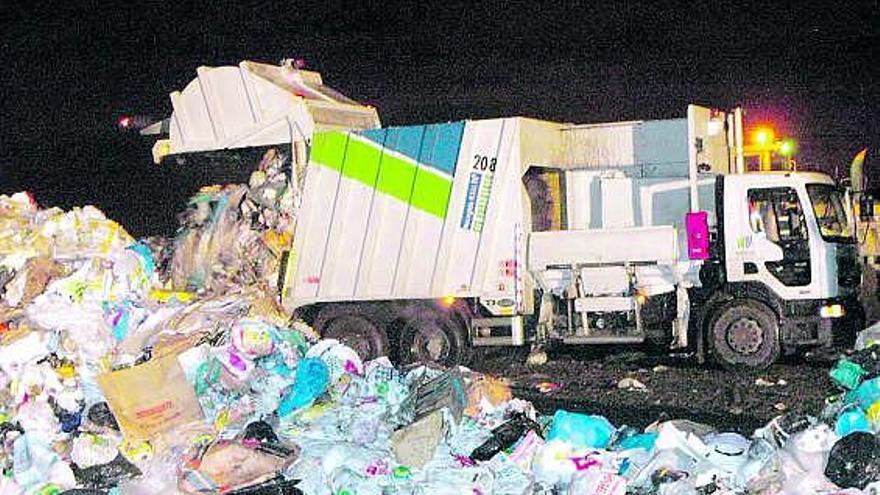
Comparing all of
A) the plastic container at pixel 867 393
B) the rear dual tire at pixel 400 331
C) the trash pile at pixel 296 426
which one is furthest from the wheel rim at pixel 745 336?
the plastic container at pixel 867 393

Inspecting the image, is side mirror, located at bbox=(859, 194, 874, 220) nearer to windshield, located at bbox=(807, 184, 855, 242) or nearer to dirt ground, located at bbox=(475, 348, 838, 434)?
windshield, located at bbox=(807, 184, 855, 242)

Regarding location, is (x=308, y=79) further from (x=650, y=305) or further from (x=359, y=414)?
(x=359, y=414)

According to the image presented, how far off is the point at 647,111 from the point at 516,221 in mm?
14474

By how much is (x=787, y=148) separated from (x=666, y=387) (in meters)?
3.11

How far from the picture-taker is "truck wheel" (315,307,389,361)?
11.1 metres

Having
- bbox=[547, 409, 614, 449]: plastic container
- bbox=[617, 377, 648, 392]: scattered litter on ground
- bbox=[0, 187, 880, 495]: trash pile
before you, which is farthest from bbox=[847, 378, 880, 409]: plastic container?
bbox=[617, 377, 648, 392]: scattered litter on ground

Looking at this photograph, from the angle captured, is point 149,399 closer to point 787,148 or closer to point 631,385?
point 631,385

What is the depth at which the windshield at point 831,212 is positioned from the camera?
10539 millimetres

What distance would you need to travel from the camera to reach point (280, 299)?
1141 centimetres

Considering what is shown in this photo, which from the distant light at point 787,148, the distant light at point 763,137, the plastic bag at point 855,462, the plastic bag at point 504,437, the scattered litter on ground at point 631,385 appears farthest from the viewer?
the distant light at point 763,137

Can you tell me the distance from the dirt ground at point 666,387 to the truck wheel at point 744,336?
0.46 feet

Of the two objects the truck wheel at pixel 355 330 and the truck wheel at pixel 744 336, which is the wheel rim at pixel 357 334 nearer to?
the truck wheel at pixel 355 330

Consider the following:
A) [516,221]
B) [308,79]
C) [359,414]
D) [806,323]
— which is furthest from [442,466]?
[308,79]

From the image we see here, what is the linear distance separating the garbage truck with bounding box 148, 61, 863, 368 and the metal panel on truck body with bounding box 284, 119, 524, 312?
0.05ft
